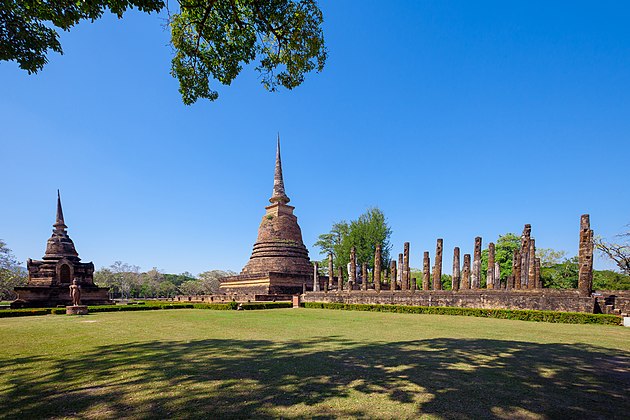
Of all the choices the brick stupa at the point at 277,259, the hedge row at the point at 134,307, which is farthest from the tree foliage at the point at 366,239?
the hedge row at the point at 134,307

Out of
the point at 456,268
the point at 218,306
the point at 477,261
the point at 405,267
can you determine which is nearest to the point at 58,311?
the point at 218,306

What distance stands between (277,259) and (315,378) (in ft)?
102

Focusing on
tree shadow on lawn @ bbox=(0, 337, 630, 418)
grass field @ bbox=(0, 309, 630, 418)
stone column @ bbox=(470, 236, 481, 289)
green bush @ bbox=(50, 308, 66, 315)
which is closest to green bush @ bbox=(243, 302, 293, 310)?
green bush @ bbox=(50, 308, 66, 315)

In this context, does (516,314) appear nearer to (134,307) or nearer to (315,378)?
(315,378)

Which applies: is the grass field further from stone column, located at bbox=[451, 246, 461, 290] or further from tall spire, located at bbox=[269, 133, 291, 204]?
tall spire, located at bbox=[269, 133, 291, 204]

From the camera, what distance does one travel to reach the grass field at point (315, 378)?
3730 millimetres

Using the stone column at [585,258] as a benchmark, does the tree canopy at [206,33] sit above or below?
above

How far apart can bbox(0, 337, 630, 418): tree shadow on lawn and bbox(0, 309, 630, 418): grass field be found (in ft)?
0.06

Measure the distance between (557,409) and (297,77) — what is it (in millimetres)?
7929

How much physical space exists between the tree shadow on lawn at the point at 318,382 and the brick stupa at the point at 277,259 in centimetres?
2583

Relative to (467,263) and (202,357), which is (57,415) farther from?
(467,263)

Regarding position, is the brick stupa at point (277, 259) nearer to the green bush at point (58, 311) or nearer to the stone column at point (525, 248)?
the green bush at point (58, 311)

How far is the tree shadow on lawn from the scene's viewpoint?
3725 mm

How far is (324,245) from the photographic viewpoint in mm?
50688
